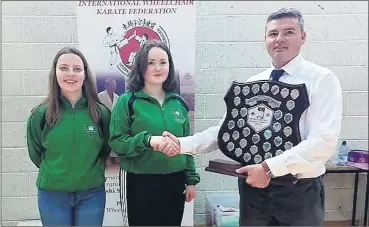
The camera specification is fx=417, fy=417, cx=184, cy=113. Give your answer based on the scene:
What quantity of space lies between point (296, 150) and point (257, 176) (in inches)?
7.1

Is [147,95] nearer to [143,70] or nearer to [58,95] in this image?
[143,70]

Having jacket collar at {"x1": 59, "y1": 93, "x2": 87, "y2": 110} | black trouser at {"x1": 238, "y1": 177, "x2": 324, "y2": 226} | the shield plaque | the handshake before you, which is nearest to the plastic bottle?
black trouser at {"x1": 238, "y1": 177, "x2": 324, "y2": 226}

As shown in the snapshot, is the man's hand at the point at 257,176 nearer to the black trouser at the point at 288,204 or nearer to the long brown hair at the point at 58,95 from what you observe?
the black trouser at the point at 288,204

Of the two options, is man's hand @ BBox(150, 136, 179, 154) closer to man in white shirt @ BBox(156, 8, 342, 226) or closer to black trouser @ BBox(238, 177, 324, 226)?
man in white shirt @ BBox(156, 8, 342, 226)

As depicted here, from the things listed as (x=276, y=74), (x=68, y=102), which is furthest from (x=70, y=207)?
(x=276, y=74)

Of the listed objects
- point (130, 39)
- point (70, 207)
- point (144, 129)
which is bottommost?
point (70, 207)

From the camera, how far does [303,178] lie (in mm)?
1643

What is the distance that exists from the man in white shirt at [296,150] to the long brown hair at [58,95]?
0.33m

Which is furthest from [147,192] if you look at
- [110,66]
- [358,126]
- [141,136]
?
[358,126]

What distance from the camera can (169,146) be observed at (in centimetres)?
172

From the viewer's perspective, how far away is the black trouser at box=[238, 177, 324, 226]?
1.64m

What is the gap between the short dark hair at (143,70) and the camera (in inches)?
70.4

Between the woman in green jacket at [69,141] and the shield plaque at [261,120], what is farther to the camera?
the woman in green jacket at [69,141]

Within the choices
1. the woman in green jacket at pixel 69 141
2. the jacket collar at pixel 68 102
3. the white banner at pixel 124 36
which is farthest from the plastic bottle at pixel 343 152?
the jacket collar at pixel 68 102
